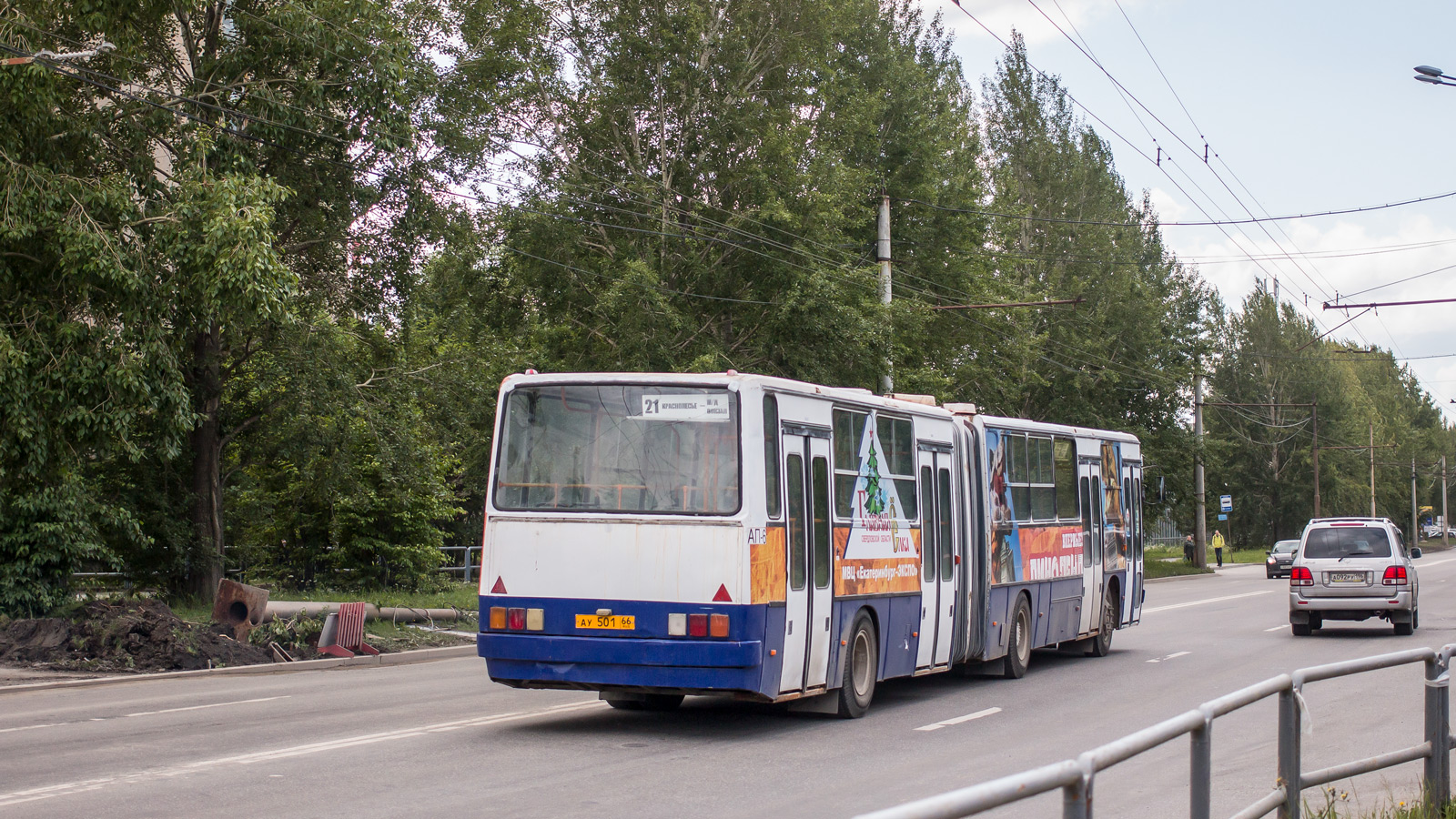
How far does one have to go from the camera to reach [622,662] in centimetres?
1166

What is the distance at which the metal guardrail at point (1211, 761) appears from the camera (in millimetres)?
3244

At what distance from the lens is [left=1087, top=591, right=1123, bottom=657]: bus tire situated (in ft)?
68.3

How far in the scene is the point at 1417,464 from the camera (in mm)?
138500

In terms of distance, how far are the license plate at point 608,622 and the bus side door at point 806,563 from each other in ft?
4.25

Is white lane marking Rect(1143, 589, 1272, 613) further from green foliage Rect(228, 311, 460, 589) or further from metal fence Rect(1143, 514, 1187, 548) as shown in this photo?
metal fence Rect(1143, 514, 1187, 548)

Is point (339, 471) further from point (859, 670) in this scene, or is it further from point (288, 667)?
point (859, 670)

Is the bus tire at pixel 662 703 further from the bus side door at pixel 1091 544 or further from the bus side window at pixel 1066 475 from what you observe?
A: the bus side door at pixel 1091 544

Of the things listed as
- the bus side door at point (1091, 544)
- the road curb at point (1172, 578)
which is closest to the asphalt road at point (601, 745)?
the bus side door at point (1091, 544)

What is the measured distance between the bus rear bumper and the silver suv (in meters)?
15.4

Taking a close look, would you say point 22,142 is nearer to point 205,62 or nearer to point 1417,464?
point 205,62

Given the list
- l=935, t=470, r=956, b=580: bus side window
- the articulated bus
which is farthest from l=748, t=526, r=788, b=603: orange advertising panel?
l=935, t=470, r=956, b=580: bus side window

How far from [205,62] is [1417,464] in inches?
5422

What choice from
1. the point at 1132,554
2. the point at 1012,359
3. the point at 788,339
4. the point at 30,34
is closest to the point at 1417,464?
the point at 1012,359

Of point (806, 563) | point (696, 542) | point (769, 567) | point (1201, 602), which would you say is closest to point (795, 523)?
point (806, 563)
